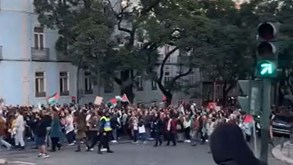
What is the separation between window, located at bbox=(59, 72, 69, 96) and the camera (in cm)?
4441

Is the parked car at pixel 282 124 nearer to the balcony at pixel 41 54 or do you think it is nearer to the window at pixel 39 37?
the balcony at pixel 41 54

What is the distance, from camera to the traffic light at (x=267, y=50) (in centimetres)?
1002

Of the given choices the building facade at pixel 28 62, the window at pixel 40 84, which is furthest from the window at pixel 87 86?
the window at pixel 40 84

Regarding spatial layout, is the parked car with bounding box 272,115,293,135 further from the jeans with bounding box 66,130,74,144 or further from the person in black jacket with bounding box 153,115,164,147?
the jeans with bounding box 66,130,74,144

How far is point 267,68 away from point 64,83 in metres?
35.5

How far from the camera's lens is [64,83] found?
1763 inches

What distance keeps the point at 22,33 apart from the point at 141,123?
14934 millimetres

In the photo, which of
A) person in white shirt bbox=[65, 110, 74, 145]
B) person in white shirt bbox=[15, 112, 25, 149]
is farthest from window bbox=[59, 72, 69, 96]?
person in white shirt bbox=[15, 112, 25, 149]

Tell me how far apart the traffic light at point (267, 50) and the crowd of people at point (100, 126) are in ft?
36.1

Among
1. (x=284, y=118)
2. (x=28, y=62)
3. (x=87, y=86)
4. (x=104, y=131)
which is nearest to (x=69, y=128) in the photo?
(x=104, y=131)

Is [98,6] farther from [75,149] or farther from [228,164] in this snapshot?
[228,164]

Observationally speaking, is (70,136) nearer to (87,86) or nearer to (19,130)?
(19,130)

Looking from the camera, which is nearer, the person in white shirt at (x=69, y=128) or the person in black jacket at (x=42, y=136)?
the person in black jacket at (x=42, y=136)

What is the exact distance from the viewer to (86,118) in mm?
25281
